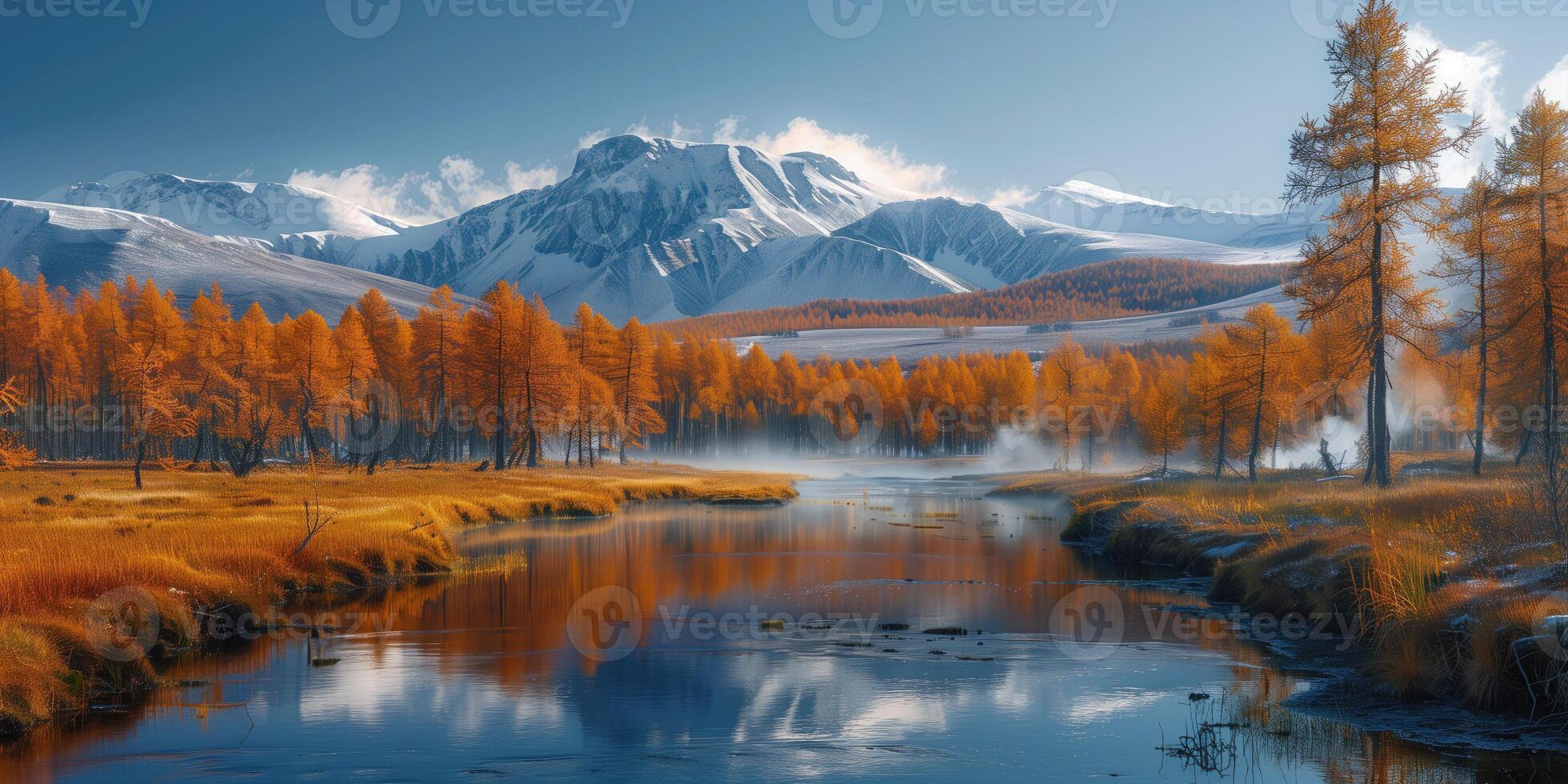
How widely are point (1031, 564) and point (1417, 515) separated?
12.1 meters

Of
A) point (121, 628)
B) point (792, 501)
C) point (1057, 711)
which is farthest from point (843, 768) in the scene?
point (792, 501)

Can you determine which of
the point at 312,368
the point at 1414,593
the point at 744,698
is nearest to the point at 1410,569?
the point at 1414,593

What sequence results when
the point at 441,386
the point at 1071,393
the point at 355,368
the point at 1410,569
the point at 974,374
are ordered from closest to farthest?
the point at 1410,569, the point at 355,368, the point at 441,386, the point at 1071,393, the point at 974,374

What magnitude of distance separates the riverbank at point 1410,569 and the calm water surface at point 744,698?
5.74 ft

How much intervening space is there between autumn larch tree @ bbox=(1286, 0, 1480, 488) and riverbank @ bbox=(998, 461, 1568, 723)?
5.84 meters

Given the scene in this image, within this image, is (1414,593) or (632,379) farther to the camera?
(632,379)

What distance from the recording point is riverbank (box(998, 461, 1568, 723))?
1506 cm

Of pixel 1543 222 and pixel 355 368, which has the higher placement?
pixel 1543 222

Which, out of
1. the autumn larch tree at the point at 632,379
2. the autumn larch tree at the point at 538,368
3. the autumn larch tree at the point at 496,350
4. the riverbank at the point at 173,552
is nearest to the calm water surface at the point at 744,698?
the riverbank at the point at 173,552

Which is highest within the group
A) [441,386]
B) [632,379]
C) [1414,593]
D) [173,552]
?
[632,379]

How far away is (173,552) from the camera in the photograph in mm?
24906

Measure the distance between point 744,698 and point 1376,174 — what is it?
1216 inches

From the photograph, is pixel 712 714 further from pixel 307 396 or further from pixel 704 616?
pixel 307 396

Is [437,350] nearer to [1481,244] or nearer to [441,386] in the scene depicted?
[441,386]
